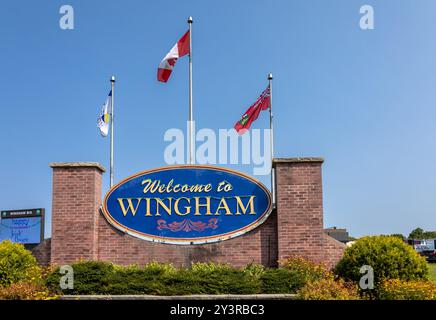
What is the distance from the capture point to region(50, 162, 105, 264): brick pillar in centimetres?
1428

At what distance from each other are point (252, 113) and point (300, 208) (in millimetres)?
6102

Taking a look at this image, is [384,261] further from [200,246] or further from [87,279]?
[87,279]

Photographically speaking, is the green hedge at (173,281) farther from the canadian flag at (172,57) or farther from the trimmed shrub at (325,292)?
the canadian flag at (172,57)

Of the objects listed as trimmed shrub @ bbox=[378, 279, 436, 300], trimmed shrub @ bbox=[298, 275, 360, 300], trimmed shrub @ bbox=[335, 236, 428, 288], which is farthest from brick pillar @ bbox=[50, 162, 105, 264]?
trimmed shrub @ bbox=[378, 279, 436, 300]

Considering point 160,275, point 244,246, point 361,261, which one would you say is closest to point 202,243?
point 244,246

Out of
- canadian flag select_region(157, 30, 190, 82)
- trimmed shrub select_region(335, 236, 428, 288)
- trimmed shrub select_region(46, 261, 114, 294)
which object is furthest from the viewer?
canadian flag select_region(157, 30, 190, 82)

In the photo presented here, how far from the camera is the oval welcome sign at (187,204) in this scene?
14445 millimetres

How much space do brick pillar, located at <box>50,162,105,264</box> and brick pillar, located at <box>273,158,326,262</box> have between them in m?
5.35

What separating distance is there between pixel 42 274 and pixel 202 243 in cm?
460

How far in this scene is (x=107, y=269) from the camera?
41.6 ft

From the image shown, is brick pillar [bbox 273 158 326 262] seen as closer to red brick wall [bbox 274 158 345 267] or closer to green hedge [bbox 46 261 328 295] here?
red brick wall [bbox 274 158 345 267]

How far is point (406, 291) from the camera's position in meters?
10.8

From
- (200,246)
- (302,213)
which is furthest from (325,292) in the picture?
(200,246)
